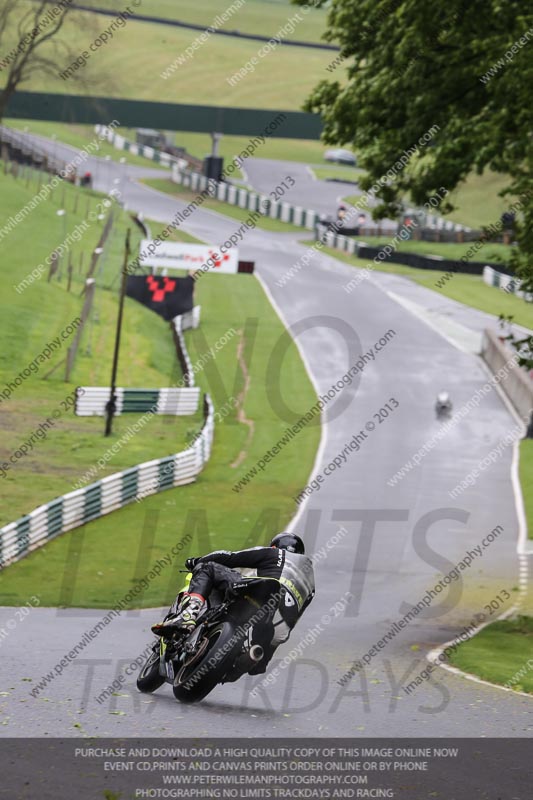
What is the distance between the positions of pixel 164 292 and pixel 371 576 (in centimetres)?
3023

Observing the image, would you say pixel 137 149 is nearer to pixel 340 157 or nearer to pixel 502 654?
pixel 340 157

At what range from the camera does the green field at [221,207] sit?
259 feet

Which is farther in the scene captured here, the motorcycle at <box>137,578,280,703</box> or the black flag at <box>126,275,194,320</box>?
the black flag at <box>126,275,194,320</box>

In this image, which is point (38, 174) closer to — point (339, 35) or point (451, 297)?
point (451, 297)

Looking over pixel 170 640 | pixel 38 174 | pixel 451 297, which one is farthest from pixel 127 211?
pixel 170 640

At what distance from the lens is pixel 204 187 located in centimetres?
8562

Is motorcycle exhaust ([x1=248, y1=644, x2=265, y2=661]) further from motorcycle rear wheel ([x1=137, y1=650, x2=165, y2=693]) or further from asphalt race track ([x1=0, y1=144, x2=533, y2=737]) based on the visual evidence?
motorcycle rear wheel ([x1=137, y1=650, x2=165, y2=693])

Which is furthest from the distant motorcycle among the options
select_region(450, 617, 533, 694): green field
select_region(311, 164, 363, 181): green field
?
select_region(311, 164, 363, 181): green field

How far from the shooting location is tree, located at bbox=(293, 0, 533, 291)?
20016 millimetres

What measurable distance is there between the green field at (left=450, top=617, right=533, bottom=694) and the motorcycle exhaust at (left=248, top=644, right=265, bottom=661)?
4185mm

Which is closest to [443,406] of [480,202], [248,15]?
[480,202]

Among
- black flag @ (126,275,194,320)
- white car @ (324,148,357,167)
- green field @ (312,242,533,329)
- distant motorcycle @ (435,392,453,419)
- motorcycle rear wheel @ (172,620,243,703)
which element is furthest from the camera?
white car @ (324,148,357,167)

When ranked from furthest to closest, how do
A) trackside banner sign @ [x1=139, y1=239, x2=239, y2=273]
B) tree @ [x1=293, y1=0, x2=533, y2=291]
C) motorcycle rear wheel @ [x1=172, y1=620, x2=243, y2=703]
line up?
trackside banner sign @ [x1=139, y1=239, x2=239, y2=273], tree @ [x1=293, y1=0, x2=533, y2=291], motorcycle rear wheel @ [x1=172, y1=620, x2=243, y2=703]

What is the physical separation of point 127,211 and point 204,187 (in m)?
12.8
